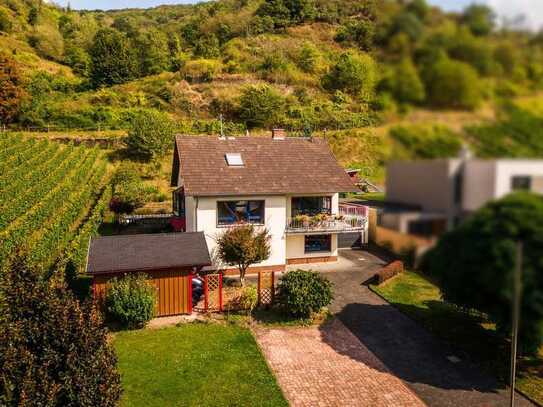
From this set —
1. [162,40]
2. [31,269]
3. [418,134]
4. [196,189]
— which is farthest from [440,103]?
[162,40]

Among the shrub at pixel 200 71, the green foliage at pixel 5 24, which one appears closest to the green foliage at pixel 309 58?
the shrub at pixel 200 71

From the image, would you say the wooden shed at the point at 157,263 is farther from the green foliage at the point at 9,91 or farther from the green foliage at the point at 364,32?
the green foliage at the point at 9,91

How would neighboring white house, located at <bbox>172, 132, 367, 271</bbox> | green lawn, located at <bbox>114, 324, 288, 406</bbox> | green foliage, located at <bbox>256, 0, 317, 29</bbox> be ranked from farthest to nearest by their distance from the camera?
green foliage, located at <bbox>256, 0, 317, 29</bbox> < neighboring white house, located at <bbox>172, 132, 367, 271</bbox> < green lawn, located at <bbox>114, 324, 288, 406</bbox>

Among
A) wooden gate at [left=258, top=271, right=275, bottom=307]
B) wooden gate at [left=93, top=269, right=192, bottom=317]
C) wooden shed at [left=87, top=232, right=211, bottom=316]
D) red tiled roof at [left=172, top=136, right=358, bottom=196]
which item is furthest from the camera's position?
red tiled roof at [left=172, top=136, right=358, bottom=196]

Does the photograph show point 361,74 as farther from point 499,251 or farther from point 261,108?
point 261,108

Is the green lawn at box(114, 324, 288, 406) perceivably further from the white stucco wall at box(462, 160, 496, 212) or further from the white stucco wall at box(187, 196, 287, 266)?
the white stucco wall at box(462, 160, 496, 212)

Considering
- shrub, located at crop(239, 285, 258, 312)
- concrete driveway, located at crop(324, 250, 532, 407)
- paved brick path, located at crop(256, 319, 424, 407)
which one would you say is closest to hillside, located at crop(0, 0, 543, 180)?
paved brick path, located at crop(256, 319, 424, 407)

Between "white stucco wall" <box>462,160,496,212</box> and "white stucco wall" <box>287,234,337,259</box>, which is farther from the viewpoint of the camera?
"white stucco wall" <box>287,234,337,259</box>
